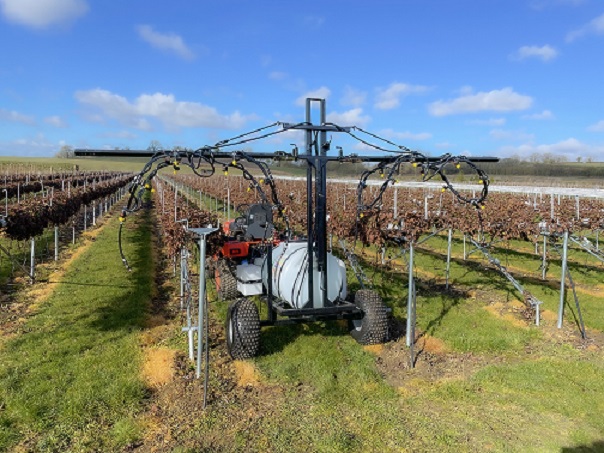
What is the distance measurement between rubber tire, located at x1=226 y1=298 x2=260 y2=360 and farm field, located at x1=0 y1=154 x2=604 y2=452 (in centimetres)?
23

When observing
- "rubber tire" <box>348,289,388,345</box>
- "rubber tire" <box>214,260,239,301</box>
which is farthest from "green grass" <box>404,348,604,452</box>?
"rubber tire" <box>214,260,239,301</box>

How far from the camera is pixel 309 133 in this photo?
6504 millimetres

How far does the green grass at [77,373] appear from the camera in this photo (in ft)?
16.7

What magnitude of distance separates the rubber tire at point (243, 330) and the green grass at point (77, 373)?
1.40m

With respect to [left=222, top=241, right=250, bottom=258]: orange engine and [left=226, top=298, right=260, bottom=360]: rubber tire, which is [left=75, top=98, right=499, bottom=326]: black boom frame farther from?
[left=222, top=241, right=250, bottom=258]: orange engine

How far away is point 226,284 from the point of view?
1016 centimetres

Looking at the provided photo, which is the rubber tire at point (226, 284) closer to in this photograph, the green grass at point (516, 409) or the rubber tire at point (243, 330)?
the rubber tire at point (243, 330)

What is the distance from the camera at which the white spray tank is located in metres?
7.00

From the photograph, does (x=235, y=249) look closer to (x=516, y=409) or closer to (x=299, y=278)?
(x=299, y=278)

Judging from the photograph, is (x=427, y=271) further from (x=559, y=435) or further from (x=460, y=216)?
(x=559, y=435)

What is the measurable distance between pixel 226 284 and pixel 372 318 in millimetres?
3967

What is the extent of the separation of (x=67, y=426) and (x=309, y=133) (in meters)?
4.63

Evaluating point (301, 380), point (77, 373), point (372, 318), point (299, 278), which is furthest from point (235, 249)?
point (77, 373)

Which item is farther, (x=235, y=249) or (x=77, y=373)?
(x=235, y=249)
